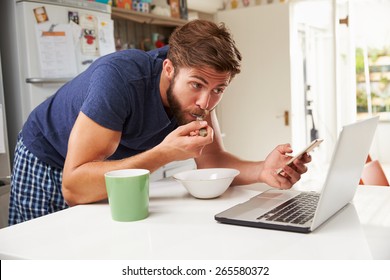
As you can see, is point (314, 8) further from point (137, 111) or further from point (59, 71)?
point (137, 111)

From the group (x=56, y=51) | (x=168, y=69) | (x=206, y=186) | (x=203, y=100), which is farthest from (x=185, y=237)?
(x=56, y=51)

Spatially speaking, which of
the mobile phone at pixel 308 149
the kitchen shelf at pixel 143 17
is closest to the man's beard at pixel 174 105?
the mobile phone at pixel 308 149

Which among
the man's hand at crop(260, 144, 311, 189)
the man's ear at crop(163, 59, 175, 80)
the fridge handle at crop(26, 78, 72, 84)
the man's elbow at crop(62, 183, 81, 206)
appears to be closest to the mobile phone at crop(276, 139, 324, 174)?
the man's hand at crop(260, 144, 311, 189)

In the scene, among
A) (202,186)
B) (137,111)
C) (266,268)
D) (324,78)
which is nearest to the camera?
(266,268)

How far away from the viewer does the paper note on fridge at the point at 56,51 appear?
2271mm

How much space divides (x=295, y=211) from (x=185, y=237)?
0.28m

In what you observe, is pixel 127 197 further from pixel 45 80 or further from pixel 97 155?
pixel 45 80

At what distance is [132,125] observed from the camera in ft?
4.27

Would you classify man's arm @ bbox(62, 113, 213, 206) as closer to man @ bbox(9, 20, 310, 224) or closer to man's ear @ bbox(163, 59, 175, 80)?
man @ bbox(9, 20, 310, 224)

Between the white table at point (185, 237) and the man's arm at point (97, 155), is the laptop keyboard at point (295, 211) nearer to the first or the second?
the white table at point (185, 237)

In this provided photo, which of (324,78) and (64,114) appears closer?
(64,114)

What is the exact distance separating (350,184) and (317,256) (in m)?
0.34

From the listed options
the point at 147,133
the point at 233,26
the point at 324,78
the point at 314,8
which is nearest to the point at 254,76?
the point at 233,26

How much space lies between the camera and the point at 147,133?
138cm
